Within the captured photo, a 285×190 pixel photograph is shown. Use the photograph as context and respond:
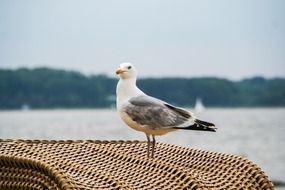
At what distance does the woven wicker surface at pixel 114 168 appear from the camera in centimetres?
342

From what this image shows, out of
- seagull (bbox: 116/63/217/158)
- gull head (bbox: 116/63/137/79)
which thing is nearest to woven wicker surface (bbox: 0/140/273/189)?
seagull (bbox: 116/63/217/158)

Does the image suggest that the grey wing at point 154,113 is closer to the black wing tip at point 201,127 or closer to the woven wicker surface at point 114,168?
the black wing tip at point 201,127

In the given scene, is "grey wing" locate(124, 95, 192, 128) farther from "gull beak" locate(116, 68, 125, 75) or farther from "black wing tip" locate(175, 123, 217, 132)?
"gull beak" locate(116, 68, 125, 75)

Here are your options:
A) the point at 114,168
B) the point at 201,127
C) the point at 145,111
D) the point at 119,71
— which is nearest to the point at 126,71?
the point at 119,71

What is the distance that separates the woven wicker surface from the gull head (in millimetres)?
441

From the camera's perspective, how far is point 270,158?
27547 millimetres

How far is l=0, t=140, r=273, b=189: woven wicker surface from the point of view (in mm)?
3422

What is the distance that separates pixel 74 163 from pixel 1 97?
67.1m

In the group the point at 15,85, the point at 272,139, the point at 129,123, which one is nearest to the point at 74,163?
the point at 129,123

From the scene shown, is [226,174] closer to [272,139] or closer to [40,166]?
[40,166]

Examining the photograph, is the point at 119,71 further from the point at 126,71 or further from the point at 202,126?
the point at 202,126

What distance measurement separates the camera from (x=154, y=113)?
432 cm

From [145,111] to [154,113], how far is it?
0.18ft

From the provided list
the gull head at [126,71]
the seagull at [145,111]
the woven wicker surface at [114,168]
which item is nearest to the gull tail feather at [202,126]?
the seagull at [145,111]
